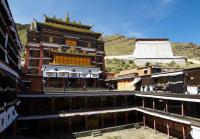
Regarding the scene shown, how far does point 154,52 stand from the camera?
7819 cm

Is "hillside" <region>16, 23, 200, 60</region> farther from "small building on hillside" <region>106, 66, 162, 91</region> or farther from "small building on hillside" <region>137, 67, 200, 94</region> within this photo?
"small building on hillside" <region>137, 67, 200, 94</region>

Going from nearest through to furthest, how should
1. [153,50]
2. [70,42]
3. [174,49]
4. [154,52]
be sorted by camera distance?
[70,42] → [154,52] → [153,50] → [174,49]

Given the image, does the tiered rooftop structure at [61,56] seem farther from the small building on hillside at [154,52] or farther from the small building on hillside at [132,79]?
the small building on hillside at [154,52]

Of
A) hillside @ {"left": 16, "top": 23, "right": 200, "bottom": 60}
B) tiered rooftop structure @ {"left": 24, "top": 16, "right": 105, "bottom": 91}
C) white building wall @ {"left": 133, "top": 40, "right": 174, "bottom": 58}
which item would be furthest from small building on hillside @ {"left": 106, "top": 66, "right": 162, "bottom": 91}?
hillside @ {"left": 16, "top": 23, "right": 200, "bottom": 60}

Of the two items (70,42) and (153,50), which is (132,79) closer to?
(70,42)

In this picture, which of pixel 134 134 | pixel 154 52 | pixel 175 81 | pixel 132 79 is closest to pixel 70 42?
pixel 132 79

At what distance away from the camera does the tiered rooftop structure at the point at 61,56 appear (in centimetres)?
3531

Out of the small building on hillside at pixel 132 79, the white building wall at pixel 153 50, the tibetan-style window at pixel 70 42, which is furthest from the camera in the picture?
the white building wall at pixel 153 50

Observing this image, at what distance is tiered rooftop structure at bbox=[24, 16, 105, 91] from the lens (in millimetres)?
35312

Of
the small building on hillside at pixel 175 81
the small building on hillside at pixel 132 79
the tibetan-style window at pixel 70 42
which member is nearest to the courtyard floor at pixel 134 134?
the small building on hillside at pixel 175 81

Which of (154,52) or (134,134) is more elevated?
(154,52)

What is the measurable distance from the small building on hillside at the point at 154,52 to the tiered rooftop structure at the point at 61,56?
40.4m

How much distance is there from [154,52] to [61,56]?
51485 mm

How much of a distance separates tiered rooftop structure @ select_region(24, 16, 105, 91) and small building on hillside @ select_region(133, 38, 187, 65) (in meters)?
40.4
